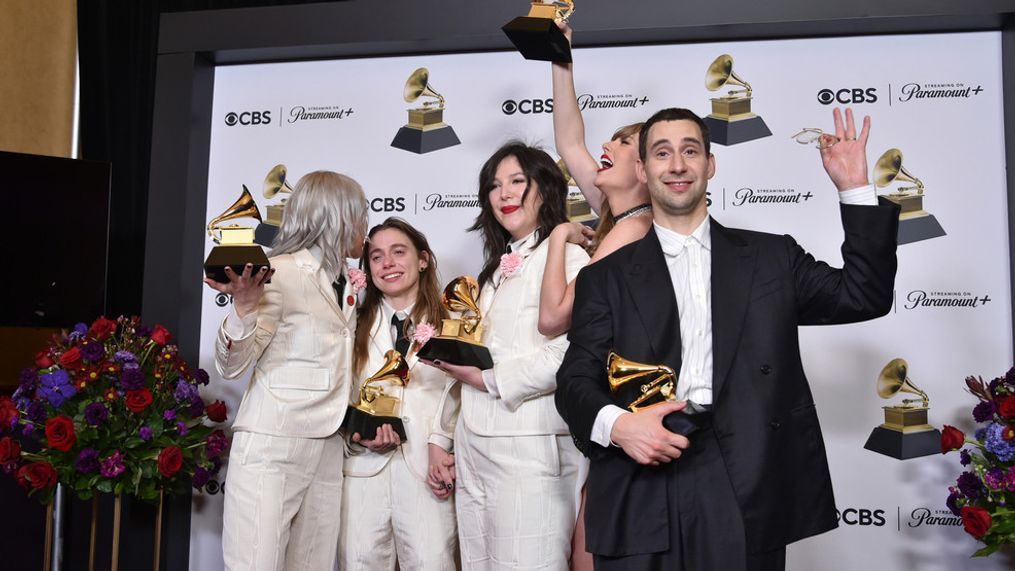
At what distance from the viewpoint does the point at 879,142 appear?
14.7 feet

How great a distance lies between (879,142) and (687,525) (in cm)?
287

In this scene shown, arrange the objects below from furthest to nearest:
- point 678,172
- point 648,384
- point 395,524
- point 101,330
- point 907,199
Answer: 1. point 907,199
2. point 101,330
3. point 395,524
4. point 678,172
5. point 648,384

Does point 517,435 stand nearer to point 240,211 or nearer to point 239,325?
point 239,325

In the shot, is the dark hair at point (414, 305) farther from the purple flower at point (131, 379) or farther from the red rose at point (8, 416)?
the red rose at point (8, 416)

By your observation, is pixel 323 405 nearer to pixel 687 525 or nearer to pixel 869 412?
pixel 687 525

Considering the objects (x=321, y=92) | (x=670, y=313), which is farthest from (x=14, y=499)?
(x=670, y=313)

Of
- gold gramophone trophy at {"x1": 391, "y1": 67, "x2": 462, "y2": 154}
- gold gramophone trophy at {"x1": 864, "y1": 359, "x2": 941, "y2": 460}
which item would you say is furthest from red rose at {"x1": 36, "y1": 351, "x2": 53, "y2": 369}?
gold gramophone trophy at {"x1": 864, "y1": 359, "x2": 941, "y2": 460}

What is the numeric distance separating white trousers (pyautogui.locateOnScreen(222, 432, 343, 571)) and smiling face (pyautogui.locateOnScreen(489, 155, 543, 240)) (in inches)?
41.6

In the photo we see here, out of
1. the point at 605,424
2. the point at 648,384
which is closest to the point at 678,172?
the point at 648,384

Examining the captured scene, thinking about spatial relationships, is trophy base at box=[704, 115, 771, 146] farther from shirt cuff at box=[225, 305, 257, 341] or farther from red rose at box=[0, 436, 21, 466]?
red rose at box=[0, 436, 21, 466]

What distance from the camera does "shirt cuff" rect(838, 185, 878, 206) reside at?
2.42 metres

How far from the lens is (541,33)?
3.42 meters

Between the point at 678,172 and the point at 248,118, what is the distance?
317 centimetres

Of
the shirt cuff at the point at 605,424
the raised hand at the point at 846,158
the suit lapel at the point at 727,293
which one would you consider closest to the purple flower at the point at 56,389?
the shirt cuff at the point at 605,424
